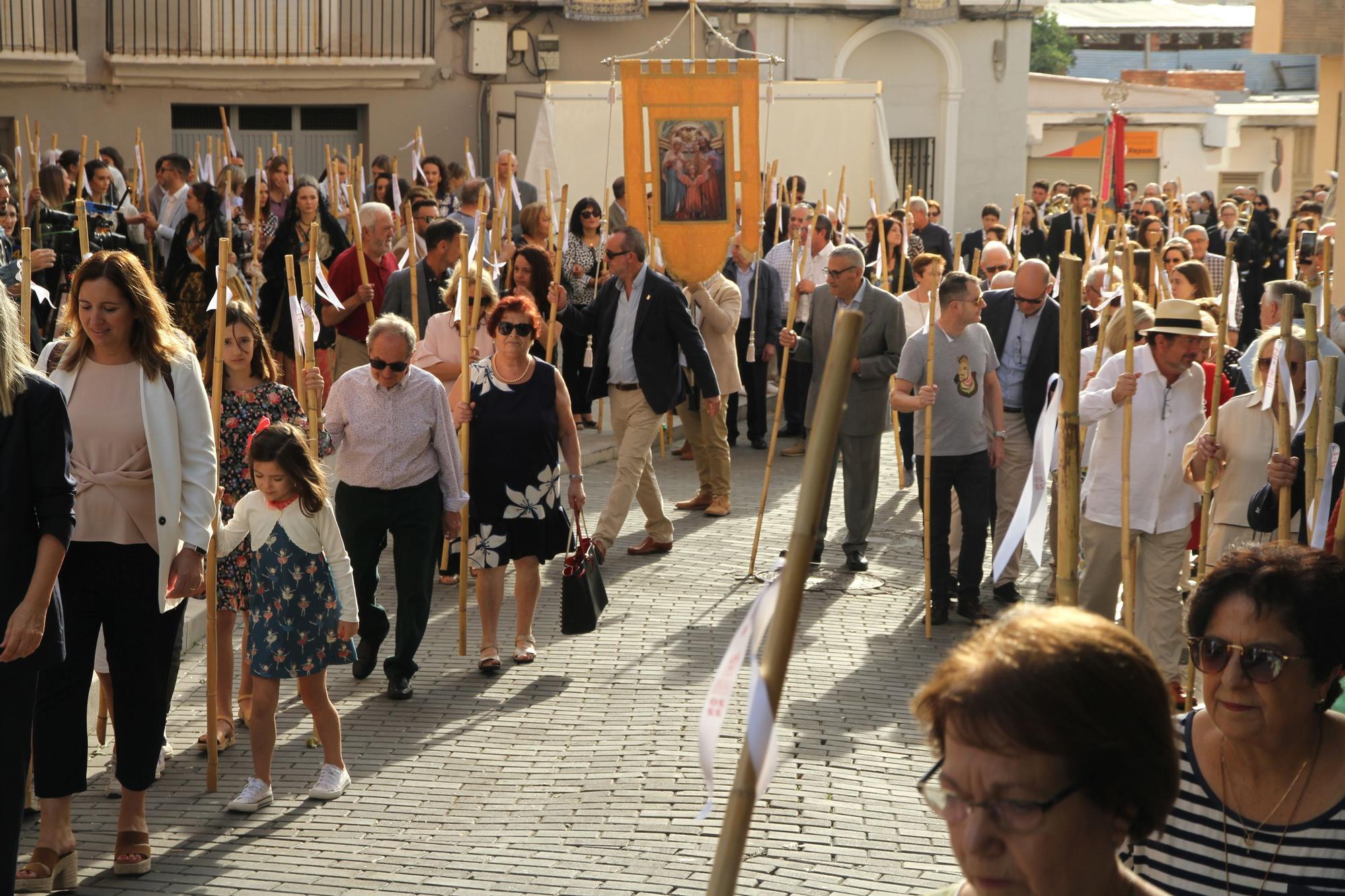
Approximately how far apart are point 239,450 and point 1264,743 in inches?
190

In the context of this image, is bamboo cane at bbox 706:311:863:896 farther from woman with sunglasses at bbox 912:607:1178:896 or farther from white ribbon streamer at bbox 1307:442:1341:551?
white ribbon streamer at bbox 1307:442:1341:551

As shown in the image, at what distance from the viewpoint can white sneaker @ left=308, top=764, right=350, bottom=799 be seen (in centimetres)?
655

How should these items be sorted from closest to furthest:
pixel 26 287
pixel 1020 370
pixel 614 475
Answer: pixel 26 287, pixel 1020 370, pixel 614 475

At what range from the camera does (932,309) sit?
9.23m

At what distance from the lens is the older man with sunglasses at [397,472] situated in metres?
7.64

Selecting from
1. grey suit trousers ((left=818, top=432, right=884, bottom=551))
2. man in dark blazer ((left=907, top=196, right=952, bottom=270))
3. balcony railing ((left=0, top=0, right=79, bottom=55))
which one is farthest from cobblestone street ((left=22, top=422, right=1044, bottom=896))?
balcony railing ((left=0, top=0, right=79, bottom=55))

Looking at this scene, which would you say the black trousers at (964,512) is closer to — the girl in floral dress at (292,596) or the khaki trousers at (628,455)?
the khaki trousers at (628,455)

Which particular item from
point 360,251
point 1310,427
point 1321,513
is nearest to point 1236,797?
point 1321,513

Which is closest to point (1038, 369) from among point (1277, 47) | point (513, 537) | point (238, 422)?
point (513, 537)

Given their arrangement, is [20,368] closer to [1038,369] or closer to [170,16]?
[1038,369]

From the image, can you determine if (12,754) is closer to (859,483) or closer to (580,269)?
(859,483)

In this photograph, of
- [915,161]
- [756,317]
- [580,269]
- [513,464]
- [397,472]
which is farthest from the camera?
[915,161]

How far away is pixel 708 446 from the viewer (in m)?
11.8

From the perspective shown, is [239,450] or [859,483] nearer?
[239,450]
